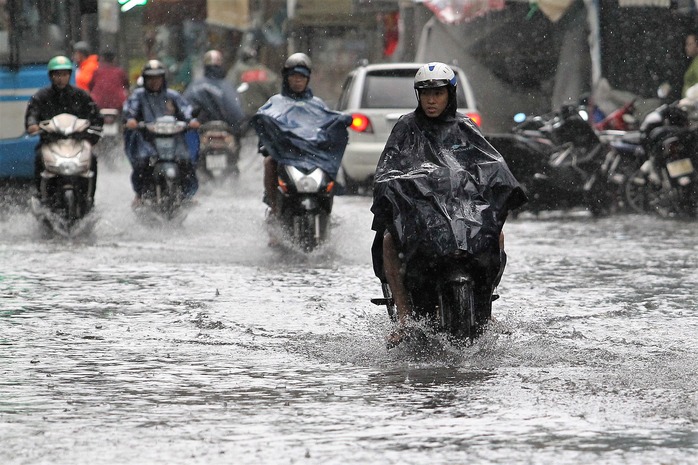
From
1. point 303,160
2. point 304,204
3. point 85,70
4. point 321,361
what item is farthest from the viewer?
point 85,70

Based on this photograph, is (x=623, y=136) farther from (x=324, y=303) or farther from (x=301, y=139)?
(x=324, y=303)

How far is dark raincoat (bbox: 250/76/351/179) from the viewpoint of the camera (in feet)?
48.1

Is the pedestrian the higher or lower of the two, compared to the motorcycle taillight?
lower

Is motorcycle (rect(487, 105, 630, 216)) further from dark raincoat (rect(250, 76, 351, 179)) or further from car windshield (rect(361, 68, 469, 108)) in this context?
dark raincoat (rect(250, 76, 351, 179))

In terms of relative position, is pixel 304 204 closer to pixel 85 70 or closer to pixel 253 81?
pixel 85 70

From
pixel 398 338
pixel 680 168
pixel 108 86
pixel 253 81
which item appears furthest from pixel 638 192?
pixel 398 338

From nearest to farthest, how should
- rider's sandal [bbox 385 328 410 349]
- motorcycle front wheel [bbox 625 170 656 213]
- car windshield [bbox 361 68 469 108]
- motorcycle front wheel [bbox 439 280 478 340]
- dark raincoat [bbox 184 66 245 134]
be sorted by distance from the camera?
motorcycle front wheel [bbox 439 280 478 340] → rider's sandal [bbox 385 328 410 349] → motorcycle front wheel [bbox 625 170 656 213] → car windshield [bbox 361 68 469 108] → dark raincoat [bbox 184 66 245 134]

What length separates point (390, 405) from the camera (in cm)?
715

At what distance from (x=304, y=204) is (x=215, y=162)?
7.50m

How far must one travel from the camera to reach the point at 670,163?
1886cm

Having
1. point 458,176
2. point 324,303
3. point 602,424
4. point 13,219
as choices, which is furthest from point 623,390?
point 13,219

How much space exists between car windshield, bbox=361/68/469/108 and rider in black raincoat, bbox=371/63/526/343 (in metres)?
12.9

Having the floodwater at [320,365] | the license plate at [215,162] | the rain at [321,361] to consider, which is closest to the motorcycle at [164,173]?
the rain at [321,361]

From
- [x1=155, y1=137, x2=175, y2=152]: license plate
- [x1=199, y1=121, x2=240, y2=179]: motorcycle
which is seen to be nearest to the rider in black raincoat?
[x1=155, y1=137, x2=175, y2=152]: license plate
